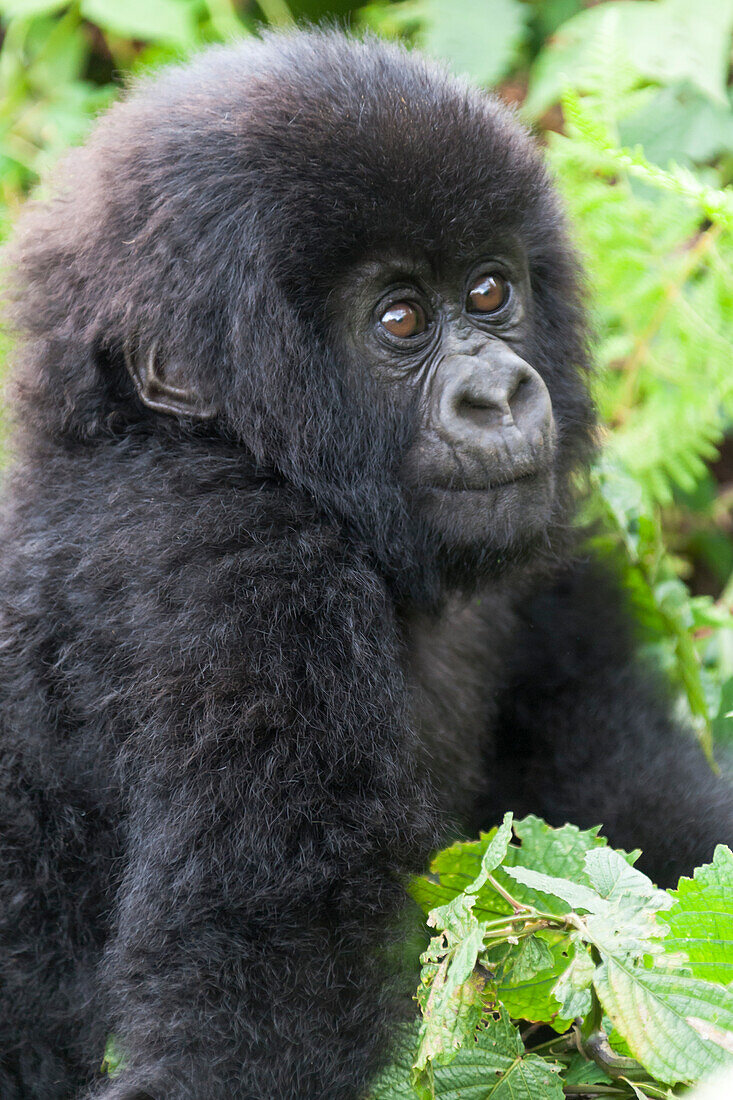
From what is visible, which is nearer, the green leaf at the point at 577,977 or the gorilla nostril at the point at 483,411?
the green leaf at the point at 577,977

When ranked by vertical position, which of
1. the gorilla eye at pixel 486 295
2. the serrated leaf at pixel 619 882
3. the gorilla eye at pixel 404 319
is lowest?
the serrated leaf at pixel 619 882

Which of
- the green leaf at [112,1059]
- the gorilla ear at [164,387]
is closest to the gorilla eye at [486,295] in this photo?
the gorilla ear at [164,387]

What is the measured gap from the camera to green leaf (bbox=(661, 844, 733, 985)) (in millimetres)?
1823

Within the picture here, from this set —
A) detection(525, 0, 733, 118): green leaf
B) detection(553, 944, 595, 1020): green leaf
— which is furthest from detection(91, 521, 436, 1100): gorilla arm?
detection(525, 0, 733, 118): green leaf

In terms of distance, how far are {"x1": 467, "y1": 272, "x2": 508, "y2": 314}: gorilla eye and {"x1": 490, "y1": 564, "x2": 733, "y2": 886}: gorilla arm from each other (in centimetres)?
94

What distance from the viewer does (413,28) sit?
4.91 metres

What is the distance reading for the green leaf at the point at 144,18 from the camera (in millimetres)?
4152

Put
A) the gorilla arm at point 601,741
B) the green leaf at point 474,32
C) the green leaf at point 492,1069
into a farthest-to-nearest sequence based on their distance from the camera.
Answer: the green leaf at point 474,32 < the gorilla arm at point 601,741 < the green leaf at point 492,1069

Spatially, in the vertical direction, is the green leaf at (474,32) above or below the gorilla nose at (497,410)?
above

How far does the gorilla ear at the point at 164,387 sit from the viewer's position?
233 cm

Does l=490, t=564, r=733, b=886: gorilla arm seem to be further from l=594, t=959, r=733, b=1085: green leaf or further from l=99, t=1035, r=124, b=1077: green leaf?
l=99, t=1035, r=124, b=1077: green leaf

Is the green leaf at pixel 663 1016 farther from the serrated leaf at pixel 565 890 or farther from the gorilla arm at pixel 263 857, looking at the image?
the gorilla arm at pixel 263 857

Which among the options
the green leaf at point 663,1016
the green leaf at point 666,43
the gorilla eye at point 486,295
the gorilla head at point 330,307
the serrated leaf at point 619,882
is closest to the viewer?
the green leaf at point 663,1016

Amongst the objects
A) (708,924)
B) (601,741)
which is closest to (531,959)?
(708,924)
